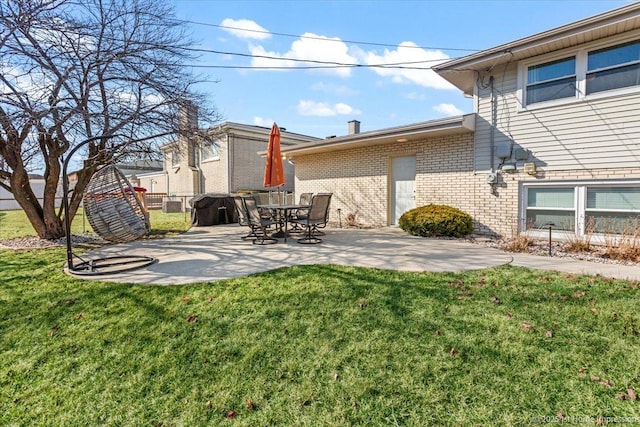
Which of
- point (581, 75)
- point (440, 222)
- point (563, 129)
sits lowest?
point (440, 222)

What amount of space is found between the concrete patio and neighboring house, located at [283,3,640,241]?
6.62 feet

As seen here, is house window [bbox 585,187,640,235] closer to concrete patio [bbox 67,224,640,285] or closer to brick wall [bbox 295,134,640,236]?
brick wall [bbox 295,134,640,236]

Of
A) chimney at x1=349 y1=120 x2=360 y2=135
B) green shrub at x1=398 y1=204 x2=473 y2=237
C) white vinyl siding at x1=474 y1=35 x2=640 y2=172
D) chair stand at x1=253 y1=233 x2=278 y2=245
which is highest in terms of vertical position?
chimney at x1=349 y1=120 x2=360 y2=135

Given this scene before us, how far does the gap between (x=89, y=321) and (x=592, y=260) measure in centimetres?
725

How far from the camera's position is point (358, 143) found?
10.6 m

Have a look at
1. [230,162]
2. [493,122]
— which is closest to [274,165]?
[493,122]

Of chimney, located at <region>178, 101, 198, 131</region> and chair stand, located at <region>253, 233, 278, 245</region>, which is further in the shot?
chimney, located at <region>178, 101, 198, 131</region>

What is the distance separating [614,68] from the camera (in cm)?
661

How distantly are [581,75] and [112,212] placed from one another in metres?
10.4

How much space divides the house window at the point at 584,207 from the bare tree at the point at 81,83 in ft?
27.8

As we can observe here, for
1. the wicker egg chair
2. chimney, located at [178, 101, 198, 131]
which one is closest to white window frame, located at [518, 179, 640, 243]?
chimney, located at [178, 101, 198, 131]

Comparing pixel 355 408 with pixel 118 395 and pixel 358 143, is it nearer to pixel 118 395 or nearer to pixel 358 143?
pixel 118 395

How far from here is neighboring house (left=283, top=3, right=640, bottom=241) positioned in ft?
21.5

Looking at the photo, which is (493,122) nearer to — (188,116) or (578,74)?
(578,74)
